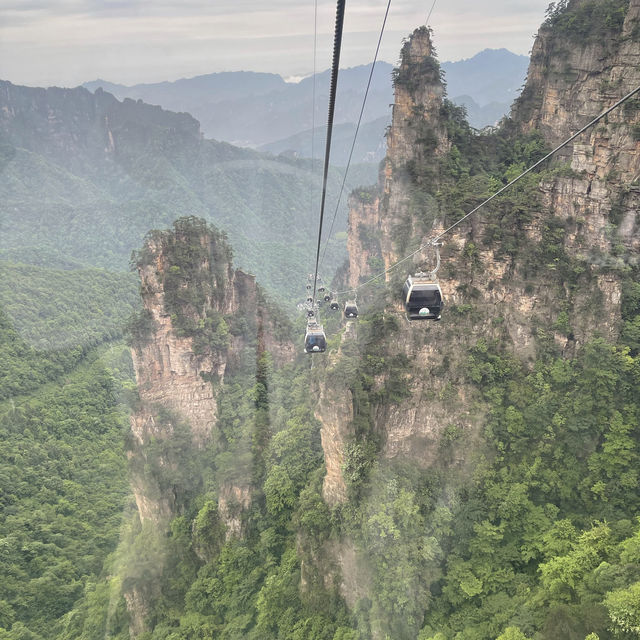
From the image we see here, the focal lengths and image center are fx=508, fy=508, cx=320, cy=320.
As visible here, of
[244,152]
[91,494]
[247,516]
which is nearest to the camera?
[247,516]

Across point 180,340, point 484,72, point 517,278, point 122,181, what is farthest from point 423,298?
point 484,72

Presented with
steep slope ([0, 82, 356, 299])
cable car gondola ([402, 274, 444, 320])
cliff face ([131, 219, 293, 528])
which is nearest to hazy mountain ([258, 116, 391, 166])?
steep slope ([0, 82, 356, 299])

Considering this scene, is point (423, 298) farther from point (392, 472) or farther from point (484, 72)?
point (484, 72)

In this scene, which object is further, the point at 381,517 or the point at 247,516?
the point at 247,516

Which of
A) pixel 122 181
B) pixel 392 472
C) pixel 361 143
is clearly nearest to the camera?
pixel 392 472

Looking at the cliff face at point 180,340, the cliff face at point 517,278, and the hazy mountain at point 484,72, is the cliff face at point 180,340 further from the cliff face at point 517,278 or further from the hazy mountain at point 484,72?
the hazy mountain at point 484,72

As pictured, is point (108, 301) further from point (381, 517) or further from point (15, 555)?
point (381, 517)

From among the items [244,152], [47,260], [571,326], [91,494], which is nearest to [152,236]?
[91,494]
